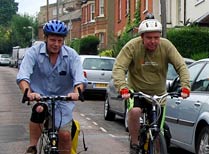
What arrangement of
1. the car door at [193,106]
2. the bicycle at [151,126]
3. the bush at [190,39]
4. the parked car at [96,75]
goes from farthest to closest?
the bush at [190,39], the parked car at [96,75], the car door at [193,106], the bicycle at [151,126]

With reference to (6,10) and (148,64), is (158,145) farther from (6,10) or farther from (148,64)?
(6,10)

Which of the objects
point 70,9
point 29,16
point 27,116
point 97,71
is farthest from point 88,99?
point 29,16

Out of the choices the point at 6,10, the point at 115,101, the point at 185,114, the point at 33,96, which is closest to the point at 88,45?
the point at 115,101

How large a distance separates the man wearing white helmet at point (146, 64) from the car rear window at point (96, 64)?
48.6 ft

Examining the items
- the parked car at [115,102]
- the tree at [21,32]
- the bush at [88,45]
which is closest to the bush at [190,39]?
the parked car at [115,102]

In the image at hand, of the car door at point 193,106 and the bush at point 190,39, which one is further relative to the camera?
the bush at point 190,39

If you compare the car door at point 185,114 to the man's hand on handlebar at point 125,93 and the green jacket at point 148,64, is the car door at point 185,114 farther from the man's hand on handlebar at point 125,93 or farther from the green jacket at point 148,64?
the man's hand on handlebar at point 125,93

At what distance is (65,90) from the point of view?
646 cm

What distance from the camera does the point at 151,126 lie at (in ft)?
22.7

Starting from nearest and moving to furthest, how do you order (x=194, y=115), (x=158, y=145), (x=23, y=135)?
(x=158, y=145)
(x=194, y=115)
(x=23, y=135)

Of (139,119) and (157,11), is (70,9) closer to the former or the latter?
(157,11)

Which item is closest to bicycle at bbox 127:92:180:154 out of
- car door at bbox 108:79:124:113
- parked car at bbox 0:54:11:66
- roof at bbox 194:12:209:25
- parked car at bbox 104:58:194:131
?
parked car at bbox 104:58:194:131

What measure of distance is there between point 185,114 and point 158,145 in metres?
2.44

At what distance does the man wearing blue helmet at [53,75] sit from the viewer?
6.15 metres
